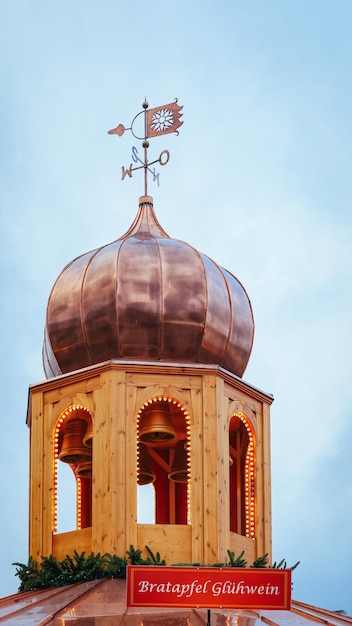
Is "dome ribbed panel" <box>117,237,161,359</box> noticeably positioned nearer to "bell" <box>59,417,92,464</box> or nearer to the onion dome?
the onion dome

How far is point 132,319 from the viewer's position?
50.4 meters

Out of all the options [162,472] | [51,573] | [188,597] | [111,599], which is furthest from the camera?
[162,472]

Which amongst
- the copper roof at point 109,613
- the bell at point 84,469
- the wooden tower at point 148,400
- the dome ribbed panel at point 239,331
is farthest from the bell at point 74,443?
the copper roof at point 109,613

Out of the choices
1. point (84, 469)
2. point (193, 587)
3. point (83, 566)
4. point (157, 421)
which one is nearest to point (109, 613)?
point (193, 587)

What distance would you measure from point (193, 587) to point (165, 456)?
43.3ft

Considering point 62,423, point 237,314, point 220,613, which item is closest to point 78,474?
point 62,423

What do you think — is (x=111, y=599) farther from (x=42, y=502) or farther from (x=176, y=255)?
(x=176, y=255)

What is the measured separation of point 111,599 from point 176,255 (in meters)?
10.6

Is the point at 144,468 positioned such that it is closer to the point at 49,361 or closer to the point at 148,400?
the point at 49,361

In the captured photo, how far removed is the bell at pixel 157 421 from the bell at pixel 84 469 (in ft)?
8.46

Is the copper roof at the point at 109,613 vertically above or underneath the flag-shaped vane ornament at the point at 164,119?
underneath

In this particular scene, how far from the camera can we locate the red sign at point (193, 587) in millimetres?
42219

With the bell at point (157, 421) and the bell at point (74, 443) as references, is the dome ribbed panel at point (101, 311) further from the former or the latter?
the bell at point (74, 443)

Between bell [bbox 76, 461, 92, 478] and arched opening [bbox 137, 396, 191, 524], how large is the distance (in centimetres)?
136
